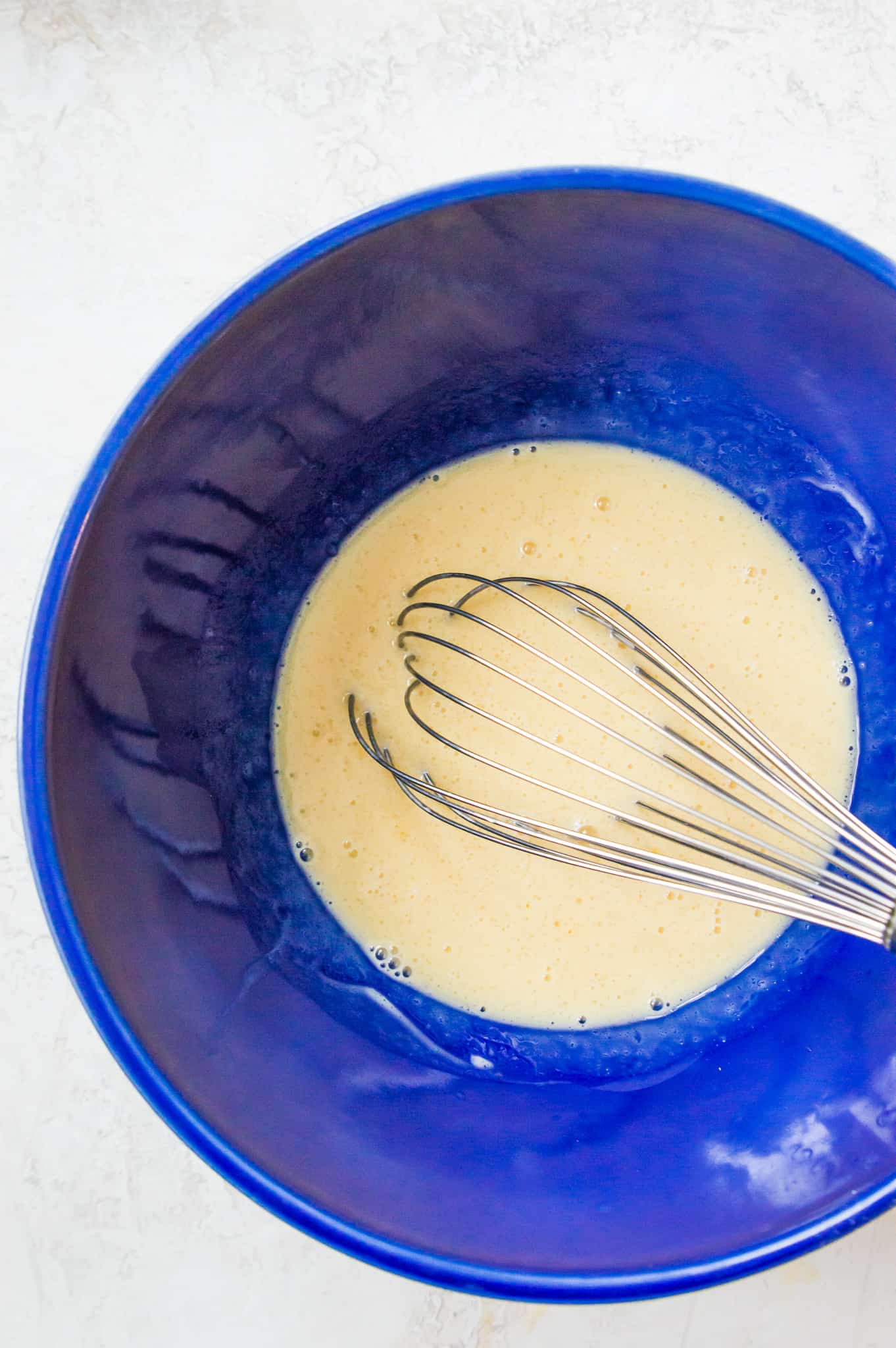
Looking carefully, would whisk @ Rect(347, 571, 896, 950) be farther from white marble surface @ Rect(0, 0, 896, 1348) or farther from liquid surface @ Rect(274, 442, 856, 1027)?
white marble surface @ Rect(0, 0, 896, 1348)

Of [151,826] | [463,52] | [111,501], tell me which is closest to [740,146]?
[463,52]

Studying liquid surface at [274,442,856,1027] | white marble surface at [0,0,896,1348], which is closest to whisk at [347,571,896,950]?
liquid surface at [274,442,856,1027]

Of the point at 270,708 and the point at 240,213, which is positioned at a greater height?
the point at 240,213

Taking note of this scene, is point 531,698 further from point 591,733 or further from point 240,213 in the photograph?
point 240,213

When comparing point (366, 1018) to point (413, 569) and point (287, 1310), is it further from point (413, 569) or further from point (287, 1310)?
point (413, 569)

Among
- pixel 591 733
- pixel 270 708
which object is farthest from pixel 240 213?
pixel 591 733
